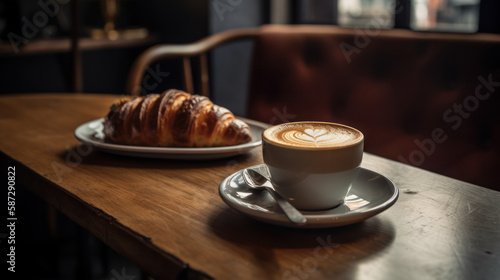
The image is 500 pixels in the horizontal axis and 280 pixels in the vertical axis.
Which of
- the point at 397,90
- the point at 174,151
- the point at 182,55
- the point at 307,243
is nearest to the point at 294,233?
the point at 307,243

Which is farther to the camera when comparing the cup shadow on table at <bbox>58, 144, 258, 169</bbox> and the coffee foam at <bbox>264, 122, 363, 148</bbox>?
the cup shadow on table at <bbox>58, 144, 258, 169</bbox>

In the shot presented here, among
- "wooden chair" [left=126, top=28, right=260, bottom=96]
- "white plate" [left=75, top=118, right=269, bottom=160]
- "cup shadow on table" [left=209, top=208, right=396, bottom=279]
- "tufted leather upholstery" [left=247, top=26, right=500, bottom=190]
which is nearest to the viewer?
"cup shadow on table" [left=209, top=208, right=396, bottom=279]

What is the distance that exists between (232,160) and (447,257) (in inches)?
16.6

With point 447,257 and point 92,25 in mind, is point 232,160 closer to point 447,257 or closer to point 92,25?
point 447,257

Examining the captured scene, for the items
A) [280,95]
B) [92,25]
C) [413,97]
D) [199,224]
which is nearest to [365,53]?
[413,97]

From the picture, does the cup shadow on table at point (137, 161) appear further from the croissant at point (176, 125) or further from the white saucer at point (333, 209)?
the white saucer at point (333, 209)

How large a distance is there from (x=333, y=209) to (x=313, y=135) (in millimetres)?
91

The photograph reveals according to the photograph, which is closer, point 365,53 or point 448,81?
point 448,81

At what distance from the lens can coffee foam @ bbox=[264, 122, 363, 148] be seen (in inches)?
22.2

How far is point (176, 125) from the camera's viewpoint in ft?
2.72

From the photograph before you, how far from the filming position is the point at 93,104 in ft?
4.39

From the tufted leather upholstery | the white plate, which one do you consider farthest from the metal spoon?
the tufted leather upholstery

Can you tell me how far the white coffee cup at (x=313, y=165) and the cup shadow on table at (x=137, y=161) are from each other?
24 cm

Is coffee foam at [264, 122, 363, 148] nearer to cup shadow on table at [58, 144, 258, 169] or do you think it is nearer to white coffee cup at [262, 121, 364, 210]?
white coffee cup at [262, 121, 364, 210]
